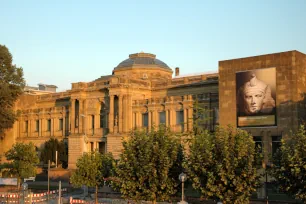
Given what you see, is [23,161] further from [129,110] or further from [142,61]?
[142,61]

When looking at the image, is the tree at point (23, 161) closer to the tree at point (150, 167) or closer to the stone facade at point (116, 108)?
the stone facade at point (116, 108)

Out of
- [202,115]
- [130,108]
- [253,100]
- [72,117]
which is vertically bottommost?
[202,115]

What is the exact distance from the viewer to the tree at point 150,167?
34312mm

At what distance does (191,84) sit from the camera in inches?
2667

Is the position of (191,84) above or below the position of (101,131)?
above

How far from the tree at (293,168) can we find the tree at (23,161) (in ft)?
110

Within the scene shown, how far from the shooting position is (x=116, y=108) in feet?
233

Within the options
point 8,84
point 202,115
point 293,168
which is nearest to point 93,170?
point 293,168

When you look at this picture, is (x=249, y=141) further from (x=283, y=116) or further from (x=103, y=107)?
(x=103, y=107)

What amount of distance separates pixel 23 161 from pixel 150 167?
27328 millimetres

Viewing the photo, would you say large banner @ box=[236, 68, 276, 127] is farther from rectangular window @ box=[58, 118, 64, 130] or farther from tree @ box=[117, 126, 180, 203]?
rectangular window @ box=[58, 118, 64, 130]

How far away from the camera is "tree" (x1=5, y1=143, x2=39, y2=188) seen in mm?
56219

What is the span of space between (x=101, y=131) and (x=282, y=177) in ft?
150

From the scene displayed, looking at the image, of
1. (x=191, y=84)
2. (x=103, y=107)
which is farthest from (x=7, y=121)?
(x=191, y=84)
